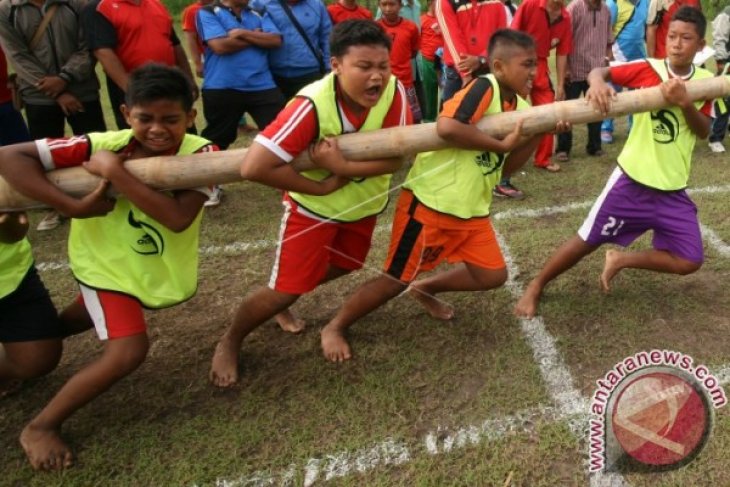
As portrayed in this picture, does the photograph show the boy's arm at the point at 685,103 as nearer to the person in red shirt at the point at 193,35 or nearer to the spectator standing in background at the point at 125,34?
the spectator standing in background at the point at 125,34

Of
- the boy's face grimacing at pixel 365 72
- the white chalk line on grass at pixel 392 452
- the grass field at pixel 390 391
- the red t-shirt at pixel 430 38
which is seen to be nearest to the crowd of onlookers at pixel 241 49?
the red t-shirt at pixel 430 38

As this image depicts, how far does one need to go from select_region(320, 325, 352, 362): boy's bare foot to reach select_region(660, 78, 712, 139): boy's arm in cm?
197

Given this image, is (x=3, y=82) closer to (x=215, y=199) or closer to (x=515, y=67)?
(x=215, y=199)

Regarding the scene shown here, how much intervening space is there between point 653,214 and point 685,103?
590mm

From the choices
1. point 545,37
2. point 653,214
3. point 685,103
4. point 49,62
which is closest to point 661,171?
point 653,214

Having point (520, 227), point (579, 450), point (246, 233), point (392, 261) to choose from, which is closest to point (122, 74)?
point (246, 233)

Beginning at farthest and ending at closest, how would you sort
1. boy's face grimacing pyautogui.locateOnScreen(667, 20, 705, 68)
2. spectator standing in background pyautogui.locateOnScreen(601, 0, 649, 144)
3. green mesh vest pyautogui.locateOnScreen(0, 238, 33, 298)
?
1. spectator standing in background pyautogui.locateOnScreen(601, 0, 649, 144)
2. boy's face grimacing pyautogui.locateOnScreen(667, 20, 705, 68)
3. green mesh vest pyautogui.locateOnScreen(0, 238, 33, 298)

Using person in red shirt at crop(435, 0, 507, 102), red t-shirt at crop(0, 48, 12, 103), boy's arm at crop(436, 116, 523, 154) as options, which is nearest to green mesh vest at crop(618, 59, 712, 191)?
boy's arm at crop(436, 116, 523, 154)

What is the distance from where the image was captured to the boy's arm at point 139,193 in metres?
2.15

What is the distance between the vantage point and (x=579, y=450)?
7.65ft

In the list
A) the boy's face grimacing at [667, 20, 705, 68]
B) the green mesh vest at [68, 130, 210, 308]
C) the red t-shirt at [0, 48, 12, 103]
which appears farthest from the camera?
the red t-shirt at [0, 48, 12, 103]

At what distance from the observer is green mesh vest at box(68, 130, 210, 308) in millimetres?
2352

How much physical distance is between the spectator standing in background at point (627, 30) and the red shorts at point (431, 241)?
4502 mm

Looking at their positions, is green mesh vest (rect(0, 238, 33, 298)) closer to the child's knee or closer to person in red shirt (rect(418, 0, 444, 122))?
the child's knee
